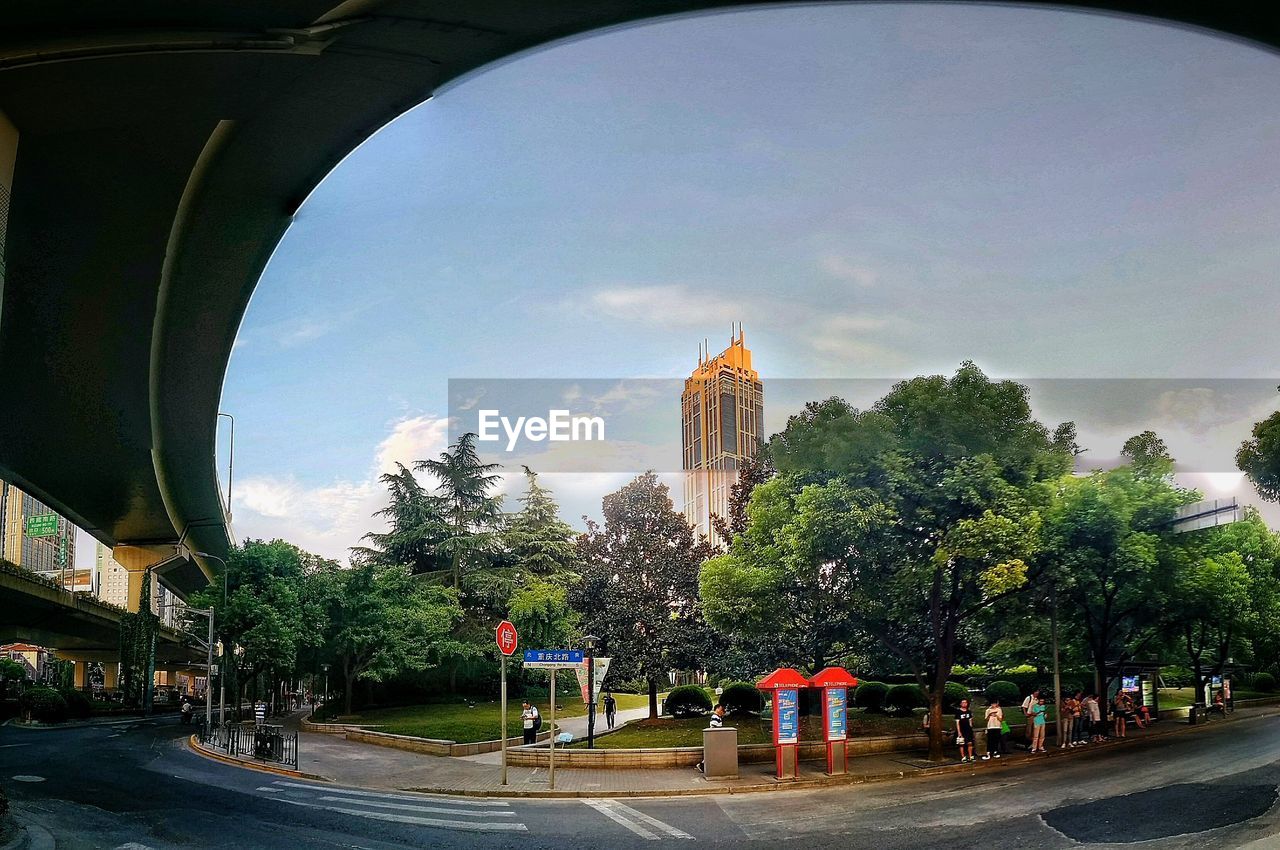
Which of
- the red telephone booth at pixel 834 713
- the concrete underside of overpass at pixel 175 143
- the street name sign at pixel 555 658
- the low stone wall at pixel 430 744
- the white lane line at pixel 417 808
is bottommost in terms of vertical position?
the low stone wall at pixel 430 744

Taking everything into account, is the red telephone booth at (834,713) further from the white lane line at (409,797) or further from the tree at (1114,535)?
the tree at (1114,535)

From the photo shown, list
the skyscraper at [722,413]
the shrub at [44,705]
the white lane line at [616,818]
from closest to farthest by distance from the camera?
the white lane line at [616,818], the shrub at [44,705], the skyscraper at [722,413]

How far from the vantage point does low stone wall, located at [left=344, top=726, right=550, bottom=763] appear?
24828 millimetres

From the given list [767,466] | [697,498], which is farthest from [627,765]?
[697,498]

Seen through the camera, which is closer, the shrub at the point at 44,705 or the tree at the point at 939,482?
the tree at the point at 939,482

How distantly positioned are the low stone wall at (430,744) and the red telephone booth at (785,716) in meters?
7.13

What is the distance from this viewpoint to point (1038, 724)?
21938mm

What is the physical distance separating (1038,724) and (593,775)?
1043 cm

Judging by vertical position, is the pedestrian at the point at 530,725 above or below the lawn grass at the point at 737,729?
above

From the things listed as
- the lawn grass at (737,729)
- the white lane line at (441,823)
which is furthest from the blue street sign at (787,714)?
the white lane line at (441,823)

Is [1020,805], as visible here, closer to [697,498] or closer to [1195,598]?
[1195,598]

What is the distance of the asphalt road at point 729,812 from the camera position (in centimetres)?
1334

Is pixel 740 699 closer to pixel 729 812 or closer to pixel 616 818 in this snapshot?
pixel 729 812

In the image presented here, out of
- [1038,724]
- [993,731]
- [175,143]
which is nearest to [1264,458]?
[1038,724]
